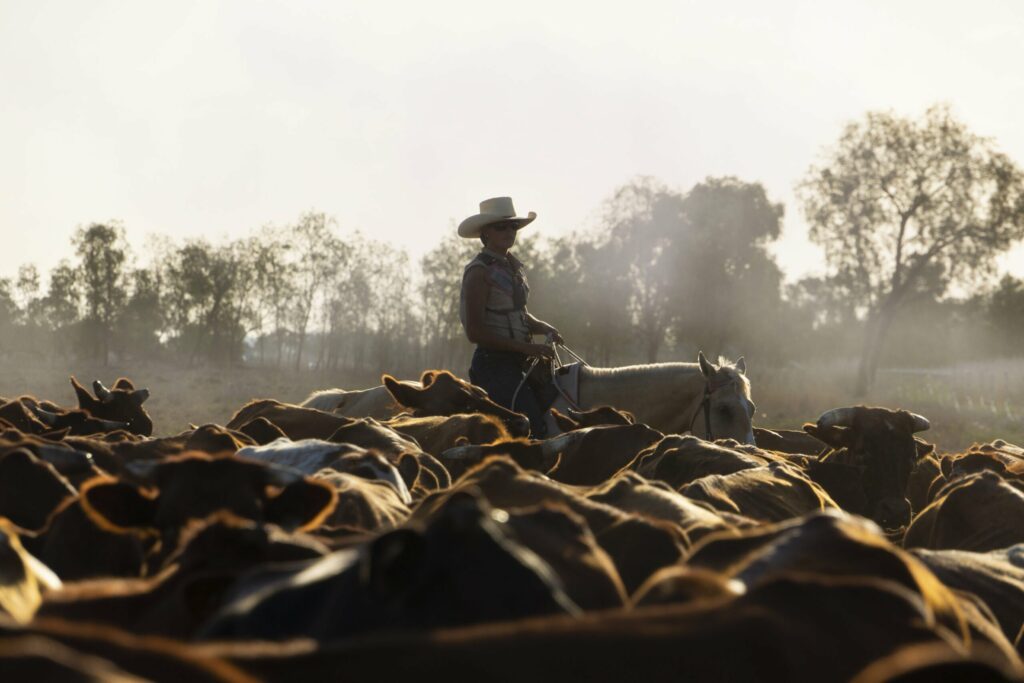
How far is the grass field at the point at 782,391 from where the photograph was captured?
40.1 m

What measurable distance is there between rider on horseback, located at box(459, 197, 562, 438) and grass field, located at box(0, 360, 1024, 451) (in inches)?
936

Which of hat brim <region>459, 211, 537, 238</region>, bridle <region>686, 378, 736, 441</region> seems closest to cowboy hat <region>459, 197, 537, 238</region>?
hat brim <region>459, 211, 537, 238</region>

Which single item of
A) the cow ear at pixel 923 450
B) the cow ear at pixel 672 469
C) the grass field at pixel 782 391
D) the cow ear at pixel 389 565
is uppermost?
the cow ear at pixel 389 565

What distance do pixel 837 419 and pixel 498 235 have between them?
3791 millimetres

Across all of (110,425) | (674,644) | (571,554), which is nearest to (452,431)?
(110,425)

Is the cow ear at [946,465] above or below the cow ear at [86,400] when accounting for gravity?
below

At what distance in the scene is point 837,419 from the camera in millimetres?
9250

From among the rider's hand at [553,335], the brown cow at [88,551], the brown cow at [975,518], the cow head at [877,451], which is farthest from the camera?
the rider's hand at [553,335]

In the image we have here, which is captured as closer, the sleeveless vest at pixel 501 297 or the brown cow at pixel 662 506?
the brown cow at pixel 662 506

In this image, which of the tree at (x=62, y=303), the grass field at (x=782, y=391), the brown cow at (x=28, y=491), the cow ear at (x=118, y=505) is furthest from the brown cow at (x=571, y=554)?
the tree at (x=62, y=303)

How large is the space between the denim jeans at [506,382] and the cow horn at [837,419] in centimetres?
285

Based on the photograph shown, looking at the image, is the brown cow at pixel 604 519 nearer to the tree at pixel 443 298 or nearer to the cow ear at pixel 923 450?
the cow ear at pixel 923 450

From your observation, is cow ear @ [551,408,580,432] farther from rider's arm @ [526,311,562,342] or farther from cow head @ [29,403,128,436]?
cow head @ [29,403,128,436]

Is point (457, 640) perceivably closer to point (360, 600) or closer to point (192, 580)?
point (360, 600)
